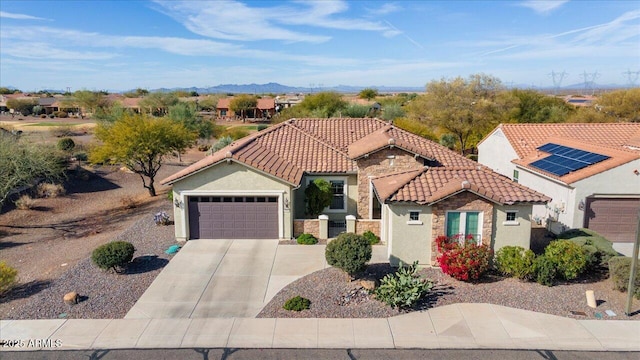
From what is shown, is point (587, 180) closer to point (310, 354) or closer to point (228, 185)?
point (310, 354)

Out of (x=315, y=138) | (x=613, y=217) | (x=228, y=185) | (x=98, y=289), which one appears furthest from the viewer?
(x=315, y=138)

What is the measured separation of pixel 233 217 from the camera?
2025 cm

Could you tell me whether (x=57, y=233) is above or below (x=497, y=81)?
below

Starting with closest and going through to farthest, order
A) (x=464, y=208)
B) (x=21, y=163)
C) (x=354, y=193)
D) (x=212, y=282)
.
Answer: (x=212, y=282) → (x=464, y=208) → (x=354, y=193) → (x=21, y=163)

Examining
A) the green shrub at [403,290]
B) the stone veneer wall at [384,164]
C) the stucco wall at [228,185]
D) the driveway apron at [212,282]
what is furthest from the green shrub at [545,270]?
the stucco wall at [228,185]

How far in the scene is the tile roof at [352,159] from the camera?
16.8m

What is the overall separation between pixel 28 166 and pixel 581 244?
2955cm

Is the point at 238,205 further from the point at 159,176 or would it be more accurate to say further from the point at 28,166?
the point at 159,176

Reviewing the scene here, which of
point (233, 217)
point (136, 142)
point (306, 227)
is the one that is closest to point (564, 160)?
point (306, 227)

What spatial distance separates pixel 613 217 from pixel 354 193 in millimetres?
11746

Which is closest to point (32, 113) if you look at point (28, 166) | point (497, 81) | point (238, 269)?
point (28, 166)

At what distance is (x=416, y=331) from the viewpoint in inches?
499

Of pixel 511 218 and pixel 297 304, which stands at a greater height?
pixel 511 218

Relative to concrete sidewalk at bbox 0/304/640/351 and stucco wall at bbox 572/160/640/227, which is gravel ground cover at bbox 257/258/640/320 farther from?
stucco wall at bbox 572/160/640/227
